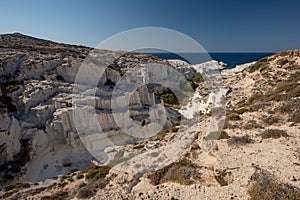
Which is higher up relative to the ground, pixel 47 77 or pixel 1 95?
pixel 47 77

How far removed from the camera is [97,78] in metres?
24.6

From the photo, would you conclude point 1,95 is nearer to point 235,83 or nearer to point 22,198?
point 22,198

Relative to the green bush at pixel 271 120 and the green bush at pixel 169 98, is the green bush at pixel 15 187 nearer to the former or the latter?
the green bush at pixel 271 120

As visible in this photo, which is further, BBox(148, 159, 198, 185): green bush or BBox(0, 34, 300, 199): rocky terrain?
BBox(148, 159, 198, 185): green bush

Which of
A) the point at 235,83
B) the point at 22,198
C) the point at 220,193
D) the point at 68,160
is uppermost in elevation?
the point at 235,83

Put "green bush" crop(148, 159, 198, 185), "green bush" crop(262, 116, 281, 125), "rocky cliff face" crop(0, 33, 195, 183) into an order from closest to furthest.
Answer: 1. "green bush" crop(148, 159, 198, 185)
2. "green bush" crop(262, 116, 281, 125)
3. "rocky cliff face" crop(0, 33, 195, 183)

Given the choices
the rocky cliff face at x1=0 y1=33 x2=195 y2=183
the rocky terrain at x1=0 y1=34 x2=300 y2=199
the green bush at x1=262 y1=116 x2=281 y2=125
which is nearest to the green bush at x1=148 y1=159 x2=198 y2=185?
the rocky terrain at x1=0 y1=34 x2=300 y2=199

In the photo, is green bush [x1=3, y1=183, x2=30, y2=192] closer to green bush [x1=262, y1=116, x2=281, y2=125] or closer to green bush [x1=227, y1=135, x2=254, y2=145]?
green bush [x1=227, y1=135, x2=254, y2=145]

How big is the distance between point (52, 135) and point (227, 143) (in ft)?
48.1

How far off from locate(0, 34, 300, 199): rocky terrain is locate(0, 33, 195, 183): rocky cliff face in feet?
0.25

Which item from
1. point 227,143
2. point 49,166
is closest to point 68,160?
point 49,166

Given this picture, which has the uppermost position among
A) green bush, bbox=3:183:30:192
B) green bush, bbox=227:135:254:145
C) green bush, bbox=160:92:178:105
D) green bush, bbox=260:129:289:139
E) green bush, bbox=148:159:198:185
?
green bush, bbox=260:129:289:139

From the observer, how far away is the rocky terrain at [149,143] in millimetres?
6582

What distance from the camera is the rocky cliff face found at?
589 inches
